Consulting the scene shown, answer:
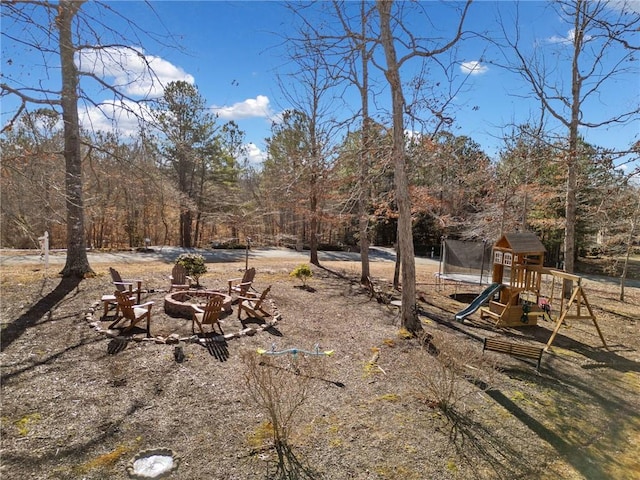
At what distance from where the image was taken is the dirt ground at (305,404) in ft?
9.91

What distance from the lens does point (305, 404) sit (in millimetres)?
3936

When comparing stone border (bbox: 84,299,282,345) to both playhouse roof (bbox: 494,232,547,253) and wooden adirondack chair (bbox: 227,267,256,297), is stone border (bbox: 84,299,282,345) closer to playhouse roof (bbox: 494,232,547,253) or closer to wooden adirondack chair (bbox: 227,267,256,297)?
wooden adirondack chair (bbox: 227,267,256,297)

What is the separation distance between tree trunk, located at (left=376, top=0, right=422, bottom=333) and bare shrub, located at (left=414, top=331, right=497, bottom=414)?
1234 mm

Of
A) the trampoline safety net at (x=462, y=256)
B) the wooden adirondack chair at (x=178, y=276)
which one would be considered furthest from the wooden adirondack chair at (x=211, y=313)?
the trampoline safety net at (x=462, y=256)

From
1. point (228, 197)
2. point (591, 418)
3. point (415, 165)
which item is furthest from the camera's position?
point (228, 197)

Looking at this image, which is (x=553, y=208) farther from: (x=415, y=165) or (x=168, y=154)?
(x=168, y=154)

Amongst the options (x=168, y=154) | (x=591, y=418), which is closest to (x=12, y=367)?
(x=591, y=418)

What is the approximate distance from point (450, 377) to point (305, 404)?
6.16 ft

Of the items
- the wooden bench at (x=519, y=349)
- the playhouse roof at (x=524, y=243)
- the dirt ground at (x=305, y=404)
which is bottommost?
the dirt ground at (x=305, y=404)

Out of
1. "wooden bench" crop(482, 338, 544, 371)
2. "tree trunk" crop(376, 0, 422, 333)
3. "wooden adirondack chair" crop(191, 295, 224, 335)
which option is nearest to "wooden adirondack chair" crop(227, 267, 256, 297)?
"wooden adirondack chair" crop(191, 295, 224, 335)

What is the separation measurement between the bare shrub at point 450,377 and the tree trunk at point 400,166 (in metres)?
1.23

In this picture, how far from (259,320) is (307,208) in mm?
8407

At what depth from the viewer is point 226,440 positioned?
10.6 feet

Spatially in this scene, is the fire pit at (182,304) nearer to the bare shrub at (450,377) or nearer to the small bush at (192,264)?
the small bush at (192,264)
